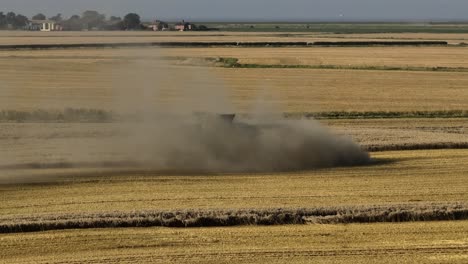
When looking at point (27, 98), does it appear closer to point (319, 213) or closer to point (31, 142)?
point (31, 142)

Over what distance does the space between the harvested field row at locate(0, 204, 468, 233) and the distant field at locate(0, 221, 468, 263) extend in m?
0.35

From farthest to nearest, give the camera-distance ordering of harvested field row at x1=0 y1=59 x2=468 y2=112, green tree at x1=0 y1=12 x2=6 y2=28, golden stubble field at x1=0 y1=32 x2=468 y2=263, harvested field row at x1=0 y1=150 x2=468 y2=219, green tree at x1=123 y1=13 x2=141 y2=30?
1. green tree at x1=0 y1=12 x2=6 y2=28
2. green tree at x1=123 y1=13 x2=141 y2=30
3. harvested field row at x1=0 y1=59 x2=468 y2=112
4. harvested field row at x1=0 y1=150 x2=468 y2=219
5. golden stubble field at x1=0 y1=32 x2=468 y2=263

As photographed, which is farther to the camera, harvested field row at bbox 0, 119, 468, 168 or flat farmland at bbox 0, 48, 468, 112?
Result: flat farmland at bbox 0, 48, 468, 112

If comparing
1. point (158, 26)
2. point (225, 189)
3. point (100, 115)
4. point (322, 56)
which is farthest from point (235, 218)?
point (158, 26)

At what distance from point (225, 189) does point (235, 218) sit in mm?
3654

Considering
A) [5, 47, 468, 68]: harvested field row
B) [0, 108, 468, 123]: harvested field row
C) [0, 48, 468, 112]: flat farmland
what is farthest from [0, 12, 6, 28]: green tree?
[0, 108, 468, 123]: harvested field row

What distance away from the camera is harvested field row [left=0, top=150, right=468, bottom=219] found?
1911 centimetres

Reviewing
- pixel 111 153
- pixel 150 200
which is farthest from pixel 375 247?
pixel 111 153

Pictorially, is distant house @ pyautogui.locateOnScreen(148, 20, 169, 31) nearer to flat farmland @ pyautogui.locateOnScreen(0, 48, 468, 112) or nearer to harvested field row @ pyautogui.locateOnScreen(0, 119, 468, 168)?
flat farmland @ pyautogui.locateOnScreen(0, 48, 468, 112)

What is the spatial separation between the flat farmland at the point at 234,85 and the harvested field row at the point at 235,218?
47.1 ft

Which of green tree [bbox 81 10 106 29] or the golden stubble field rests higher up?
green tree [bbox 81 10 106 29]

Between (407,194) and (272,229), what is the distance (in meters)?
5.11

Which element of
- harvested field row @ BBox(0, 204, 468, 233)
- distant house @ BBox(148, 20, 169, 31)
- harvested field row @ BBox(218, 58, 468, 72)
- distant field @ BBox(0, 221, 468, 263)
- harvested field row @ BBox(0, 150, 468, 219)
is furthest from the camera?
distant house @ BBox(148, 20, 169, 31)

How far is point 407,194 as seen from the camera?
2042 cm
